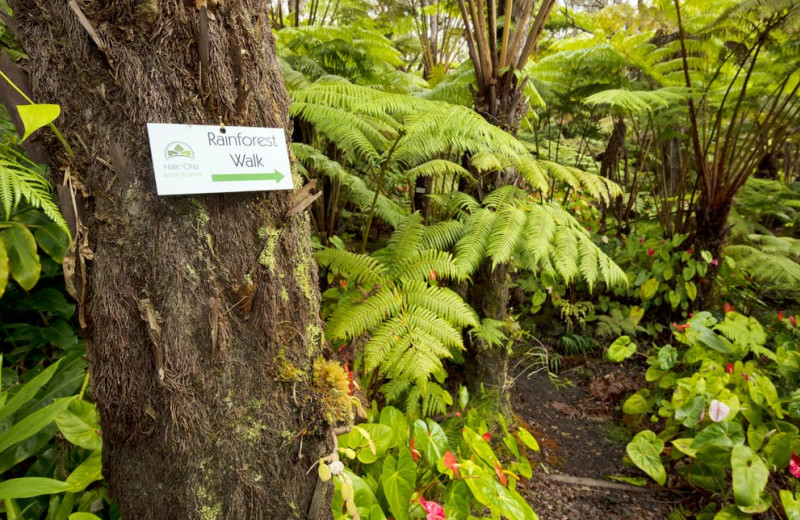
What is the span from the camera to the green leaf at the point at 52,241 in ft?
4.21

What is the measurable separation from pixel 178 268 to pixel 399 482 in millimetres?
936

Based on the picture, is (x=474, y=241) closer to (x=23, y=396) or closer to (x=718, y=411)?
(x=718, y=411)

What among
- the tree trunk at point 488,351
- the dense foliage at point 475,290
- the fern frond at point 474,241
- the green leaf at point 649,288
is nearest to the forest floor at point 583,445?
the dense foliage at point 475,290

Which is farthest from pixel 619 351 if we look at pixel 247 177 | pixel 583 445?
pixel 247 177

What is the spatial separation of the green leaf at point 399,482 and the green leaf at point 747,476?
4.38ft

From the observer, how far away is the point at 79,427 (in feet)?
3.54

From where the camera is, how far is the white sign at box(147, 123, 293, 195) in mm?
792

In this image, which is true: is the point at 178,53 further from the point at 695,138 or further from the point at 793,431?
the point at 695,138

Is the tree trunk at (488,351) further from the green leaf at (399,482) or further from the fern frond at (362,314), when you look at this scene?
the green leaf at (399,482)

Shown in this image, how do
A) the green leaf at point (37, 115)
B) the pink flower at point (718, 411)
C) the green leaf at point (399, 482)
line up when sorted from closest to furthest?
1. the green leaf at point (37, 115)
2. the green leaf at point (399, 482)
3. the pink flower at point (718, 411)

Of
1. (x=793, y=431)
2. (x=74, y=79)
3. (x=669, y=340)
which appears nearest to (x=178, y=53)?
(x=74, y=79)

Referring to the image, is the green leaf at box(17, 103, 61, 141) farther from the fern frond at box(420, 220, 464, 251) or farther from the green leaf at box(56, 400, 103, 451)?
the fern frond at box(420, 220, 464, 251)

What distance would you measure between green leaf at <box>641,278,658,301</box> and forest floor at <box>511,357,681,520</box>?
611 mm

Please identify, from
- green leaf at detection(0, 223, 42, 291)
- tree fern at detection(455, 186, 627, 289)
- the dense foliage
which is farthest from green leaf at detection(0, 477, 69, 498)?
tree fern at detection(455, 186, 627, 289)
